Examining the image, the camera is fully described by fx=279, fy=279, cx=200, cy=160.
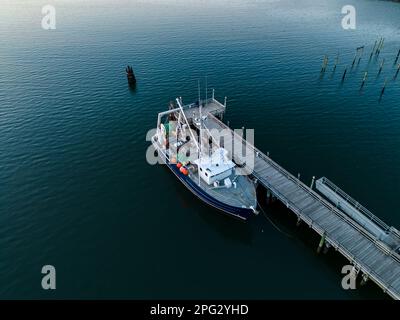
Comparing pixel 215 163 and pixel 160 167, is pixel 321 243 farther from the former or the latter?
pixel 160 167

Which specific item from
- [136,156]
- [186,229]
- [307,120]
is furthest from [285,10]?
[186,229]

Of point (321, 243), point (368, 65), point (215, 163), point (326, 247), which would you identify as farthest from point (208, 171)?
point (368, 65)

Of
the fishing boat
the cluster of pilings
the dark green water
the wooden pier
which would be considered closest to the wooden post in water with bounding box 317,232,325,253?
the wooden pier

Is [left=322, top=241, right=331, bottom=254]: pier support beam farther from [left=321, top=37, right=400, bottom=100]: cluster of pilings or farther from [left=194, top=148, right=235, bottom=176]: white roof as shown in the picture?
[left=321, top=37, right=400, bottom=100]: cluster of pilings

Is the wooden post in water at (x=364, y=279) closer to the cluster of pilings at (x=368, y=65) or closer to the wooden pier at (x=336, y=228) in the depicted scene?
the wooden pier at (x=336, y=228)
